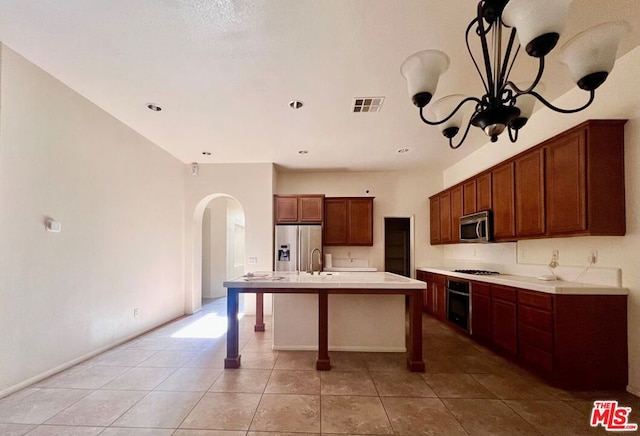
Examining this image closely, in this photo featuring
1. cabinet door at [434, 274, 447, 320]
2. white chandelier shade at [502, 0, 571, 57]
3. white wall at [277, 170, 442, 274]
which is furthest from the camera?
white wall at [277, 170, 442, 274]

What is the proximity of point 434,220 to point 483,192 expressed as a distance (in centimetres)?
180

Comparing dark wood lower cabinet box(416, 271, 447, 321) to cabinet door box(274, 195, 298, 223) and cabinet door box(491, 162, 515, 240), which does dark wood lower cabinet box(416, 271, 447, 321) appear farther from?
cabinet door box(274, 195, 298, 223)

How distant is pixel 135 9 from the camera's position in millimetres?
1927

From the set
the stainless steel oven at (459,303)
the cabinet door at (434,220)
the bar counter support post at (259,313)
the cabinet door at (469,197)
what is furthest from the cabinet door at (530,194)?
the bar counter support post at (259,313)

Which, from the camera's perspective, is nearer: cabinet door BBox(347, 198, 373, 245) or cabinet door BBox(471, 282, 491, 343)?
cabinet door BBox(471, 282, 491, 343)

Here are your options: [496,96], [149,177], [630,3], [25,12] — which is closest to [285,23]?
[496,96]

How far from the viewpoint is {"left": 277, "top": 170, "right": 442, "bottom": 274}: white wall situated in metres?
6.10

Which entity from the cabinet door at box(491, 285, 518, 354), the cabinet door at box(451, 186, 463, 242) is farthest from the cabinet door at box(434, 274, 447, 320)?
the cabinet door at box(491, 285, 518, 354)

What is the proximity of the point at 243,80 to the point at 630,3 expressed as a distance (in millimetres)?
2883

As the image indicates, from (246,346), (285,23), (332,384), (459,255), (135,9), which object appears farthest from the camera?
(459,255)

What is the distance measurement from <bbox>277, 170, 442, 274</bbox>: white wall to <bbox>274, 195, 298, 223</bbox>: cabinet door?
0.63 metres

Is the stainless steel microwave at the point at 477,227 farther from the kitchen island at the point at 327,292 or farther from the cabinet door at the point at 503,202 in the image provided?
the kitchen island at the point at 327,292

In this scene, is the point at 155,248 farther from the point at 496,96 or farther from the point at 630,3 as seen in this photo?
the point at 630,3

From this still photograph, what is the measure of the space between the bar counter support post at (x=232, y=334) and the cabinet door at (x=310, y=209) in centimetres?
267
